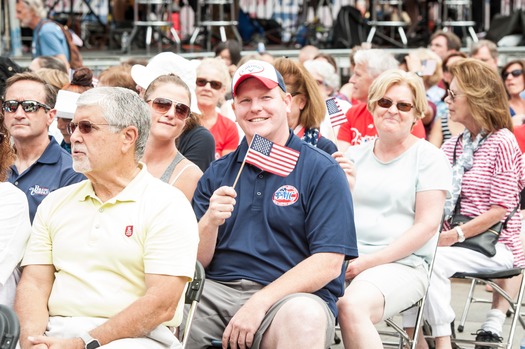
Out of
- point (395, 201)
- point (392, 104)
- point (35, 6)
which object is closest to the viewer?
point (395, 201)

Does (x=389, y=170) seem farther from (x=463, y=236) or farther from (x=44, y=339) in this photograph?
(x=44, y=339)

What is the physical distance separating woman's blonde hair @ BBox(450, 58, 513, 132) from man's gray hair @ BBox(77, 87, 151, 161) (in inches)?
106

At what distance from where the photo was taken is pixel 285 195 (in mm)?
4738

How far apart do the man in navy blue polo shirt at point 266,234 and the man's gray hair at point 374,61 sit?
3.31m

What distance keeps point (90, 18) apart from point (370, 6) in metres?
4.87

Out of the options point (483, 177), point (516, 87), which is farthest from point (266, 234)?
point (516, 87)

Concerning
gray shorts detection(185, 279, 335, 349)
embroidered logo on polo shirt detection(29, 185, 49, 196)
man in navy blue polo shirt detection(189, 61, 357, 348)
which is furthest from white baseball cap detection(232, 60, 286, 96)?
embroidered logo on polo shirt detection(29, 185, 49, 196)

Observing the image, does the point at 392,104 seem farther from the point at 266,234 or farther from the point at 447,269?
the point at 266,234

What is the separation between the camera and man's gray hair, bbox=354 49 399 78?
322 inches

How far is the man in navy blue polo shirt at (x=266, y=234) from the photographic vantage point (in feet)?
14.8

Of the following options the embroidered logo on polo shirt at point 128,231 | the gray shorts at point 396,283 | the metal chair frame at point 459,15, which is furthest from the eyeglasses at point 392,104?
the metal chair frame at point 459,15

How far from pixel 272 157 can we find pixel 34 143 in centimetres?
148

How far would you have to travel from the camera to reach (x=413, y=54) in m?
10.5

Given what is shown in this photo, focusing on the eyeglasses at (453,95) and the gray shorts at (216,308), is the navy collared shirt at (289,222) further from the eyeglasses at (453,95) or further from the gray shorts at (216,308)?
the eyeglasses at (453,95)
